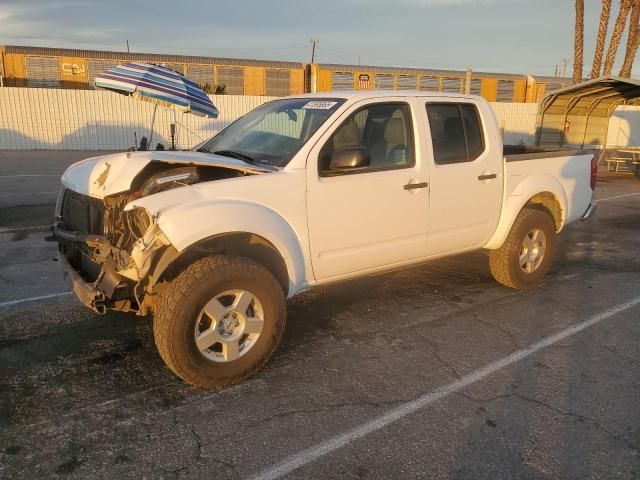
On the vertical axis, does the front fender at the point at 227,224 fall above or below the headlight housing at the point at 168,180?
below

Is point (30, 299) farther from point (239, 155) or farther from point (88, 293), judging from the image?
point (239, 155)

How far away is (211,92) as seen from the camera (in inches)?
932

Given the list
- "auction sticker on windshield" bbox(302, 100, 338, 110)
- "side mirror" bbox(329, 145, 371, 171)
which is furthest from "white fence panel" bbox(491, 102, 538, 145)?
"side mirror" bbox(329, 145, 371, 171)

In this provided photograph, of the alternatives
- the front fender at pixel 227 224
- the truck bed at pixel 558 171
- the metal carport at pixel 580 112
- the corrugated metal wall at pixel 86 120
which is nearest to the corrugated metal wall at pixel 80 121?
the corrugated metal wall at pixel 86 120

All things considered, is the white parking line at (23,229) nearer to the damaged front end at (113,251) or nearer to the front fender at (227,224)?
the damaged front end at (113,251)

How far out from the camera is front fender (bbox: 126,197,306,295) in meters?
3.08

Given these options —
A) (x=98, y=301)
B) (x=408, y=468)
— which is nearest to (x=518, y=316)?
(x=408, y=468)

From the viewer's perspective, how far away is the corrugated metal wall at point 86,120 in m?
19.4

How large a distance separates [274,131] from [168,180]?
3.85ft

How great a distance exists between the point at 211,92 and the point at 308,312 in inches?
819

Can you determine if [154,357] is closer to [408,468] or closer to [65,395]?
[65,395]

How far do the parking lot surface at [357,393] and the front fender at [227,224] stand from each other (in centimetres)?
80

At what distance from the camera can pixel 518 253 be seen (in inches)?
205

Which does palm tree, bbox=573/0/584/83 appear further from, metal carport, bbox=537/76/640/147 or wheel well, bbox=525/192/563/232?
wheel well, bbox=525/192/563/232
